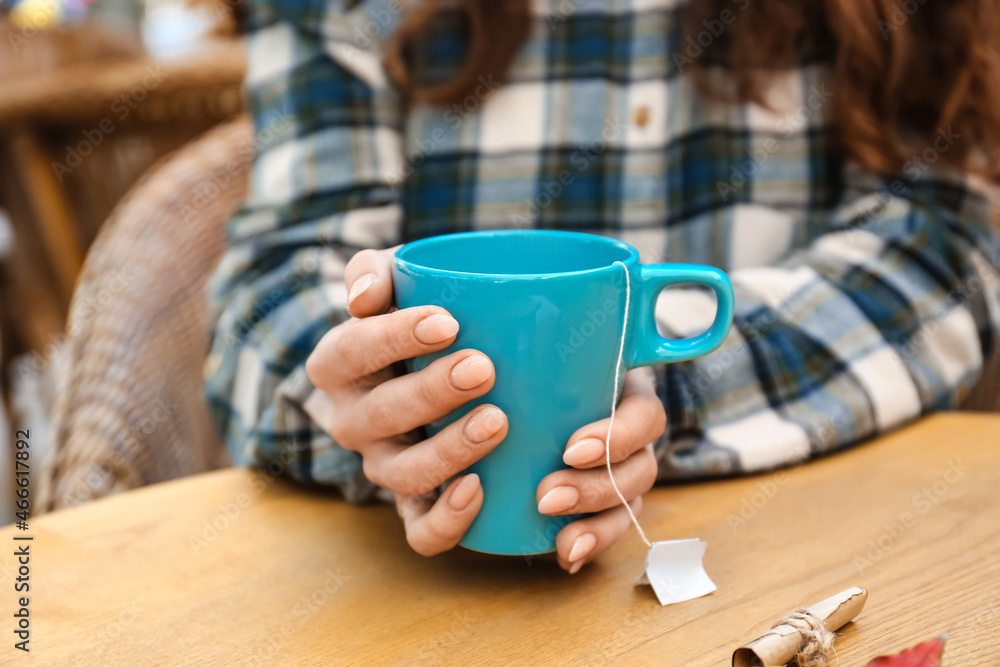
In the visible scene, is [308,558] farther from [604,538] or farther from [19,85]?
[19,85]

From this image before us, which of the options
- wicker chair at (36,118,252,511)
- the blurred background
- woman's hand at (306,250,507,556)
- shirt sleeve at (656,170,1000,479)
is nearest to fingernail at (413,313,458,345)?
woman's hand at (306,250,507,556)

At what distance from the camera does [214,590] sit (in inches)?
16.9

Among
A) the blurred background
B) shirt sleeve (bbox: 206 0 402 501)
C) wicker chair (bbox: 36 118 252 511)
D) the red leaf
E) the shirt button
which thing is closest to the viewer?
the red leaf

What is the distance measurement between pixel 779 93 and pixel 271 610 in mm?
712

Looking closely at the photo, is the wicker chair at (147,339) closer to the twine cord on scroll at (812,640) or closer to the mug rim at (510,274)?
the mug rim at (510,274)

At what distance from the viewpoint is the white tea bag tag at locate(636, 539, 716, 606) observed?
1.33ft

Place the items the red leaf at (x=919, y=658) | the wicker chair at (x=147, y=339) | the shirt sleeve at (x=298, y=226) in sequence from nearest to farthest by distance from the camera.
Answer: the red leaf at (x=919, y=658), the shirt sleeve at (x=298, y=226), the wicker chair at (x=147, y=339)

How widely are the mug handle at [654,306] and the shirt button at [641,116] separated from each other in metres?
0.46

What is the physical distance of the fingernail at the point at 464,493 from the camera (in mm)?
391

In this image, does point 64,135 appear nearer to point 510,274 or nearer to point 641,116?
point 641,116

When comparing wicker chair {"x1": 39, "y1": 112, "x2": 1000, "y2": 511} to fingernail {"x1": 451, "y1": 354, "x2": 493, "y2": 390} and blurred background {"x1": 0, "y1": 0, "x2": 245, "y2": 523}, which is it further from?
blurred background {"x1": 0, "y1": 0, "x2": 245, "y2": 523}

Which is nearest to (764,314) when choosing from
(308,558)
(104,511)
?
(308,558)

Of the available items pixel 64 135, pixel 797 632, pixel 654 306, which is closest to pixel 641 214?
pixel 654 306

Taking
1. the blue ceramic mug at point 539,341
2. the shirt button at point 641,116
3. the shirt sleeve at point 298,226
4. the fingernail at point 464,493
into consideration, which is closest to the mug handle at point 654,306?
the blue ceramic mug at point 539,341
